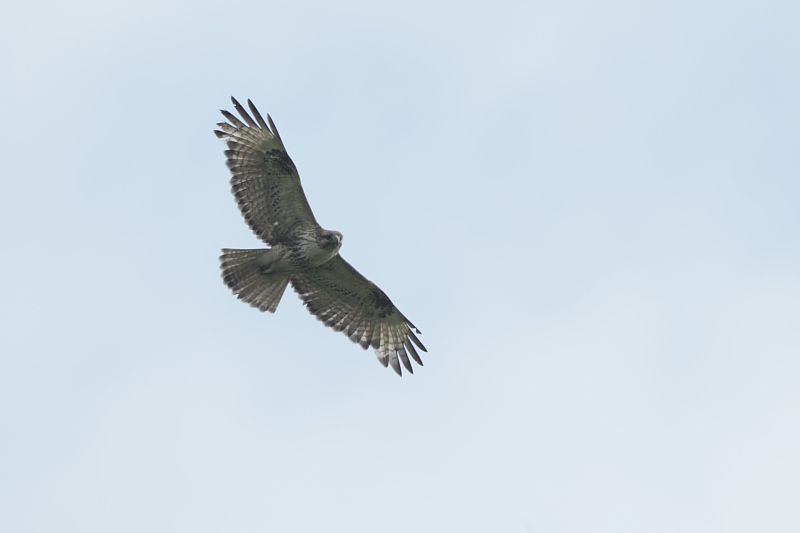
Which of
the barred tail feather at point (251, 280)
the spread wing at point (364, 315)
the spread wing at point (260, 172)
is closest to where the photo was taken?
the spread wing at point (260, 172)

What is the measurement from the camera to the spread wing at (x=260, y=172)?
52.6 feet

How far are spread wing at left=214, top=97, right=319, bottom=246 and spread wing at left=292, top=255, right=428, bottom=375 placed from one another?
1.29m

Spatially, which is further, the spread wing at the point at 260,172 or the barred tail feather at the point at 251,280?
the barred tail feather at the point at 251,280

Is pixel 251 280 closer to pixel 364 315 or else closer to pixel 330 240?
pixel 330 240

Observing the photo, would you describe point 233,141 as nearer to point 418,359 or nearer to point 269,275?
point 269,275

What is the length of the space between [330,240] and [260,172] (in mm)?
1315

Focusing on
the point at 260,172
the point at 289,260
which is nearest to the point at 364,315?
the point at 289,260

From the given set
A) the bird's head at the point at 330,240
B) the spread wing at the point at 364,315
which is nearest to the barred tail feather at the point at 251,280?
the spread wing at the point at 364,315

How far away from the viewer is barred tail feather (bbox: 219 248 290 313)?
1655 centimetres

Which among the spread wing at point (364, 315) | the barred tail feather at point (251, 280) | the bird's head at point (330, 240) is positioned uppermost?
the spread wing at point (364, 315)

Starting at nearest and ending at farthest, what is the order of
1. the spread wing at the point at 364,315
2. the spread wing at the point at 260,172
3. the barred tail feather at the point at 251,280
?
A: the spread wing at the point at 260,172
the barred tail feather at the point at 251,280
the spread wing at the point at 364,315

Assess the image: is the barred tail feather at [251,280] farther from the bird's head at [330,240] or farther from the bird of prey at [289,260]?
the bird's head at [330,240]

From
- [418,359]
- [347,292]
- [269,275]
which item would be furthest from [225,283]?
[418,359]

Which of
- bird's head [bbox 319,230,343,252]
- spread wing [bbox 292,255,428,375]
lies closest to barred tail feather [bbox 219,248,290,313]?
spread wing [bbox 292,255,428,375]
